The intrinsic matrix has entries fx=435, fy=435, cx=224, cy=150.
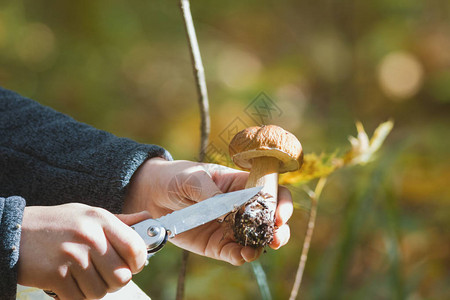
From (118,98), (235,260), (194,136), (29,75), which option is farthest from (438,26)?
(235,260)

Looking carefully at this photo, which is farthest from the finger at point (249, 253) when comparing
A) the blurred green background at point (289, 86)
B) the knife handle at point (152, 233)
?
the blurred green background at point (289, 86)

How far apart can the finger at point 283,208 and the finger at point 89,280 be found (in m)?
0.26

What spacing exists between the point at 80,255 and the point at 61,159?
32 cm

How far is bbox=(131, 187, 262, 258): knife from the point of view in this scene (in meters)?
0.59

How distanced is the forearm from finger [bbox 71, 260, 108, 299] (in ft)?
0.78

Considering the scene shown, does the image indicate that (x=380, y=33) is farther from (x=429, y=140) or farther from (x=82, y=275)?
(x=82, y=275)

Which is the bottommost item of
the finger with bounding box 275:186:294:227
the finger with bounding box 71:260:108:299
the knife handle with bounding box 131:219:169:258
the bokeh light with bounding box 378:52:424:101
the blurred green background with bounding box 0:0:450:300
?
the finger with bounding box 71:260:108:299

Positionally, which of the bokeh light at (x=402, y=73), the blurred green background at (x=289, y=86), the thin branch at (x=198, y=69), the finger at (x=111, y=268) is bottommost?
the finger at (x=111, y=268)

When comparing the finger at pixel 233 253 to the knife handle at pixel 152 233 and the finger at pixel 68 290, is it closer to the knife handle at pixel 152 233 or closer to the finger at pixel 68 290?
the knife handle at pixel 152 233

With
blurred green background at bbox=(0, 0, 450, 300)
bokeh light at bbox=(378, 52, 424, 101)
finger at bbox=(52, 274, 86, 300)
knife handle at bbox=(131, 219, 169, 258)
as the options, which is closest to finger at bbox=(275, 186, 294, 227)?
knife handle at bbox=(131, 219, 169, 258)

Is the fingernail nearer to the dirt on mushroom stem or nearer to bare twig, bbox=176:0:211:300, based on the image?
the dirt on mushroom stem

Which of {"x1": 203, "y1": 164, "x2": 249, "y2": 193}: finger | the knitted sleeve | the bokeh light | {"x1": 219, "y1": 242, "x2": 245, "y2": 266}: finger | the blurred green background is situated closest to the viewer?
the knitted sleeve

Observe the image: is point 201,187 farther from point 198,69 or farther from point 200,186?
point 198,69

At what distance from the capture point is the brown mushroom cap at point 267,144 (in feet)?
2.10
